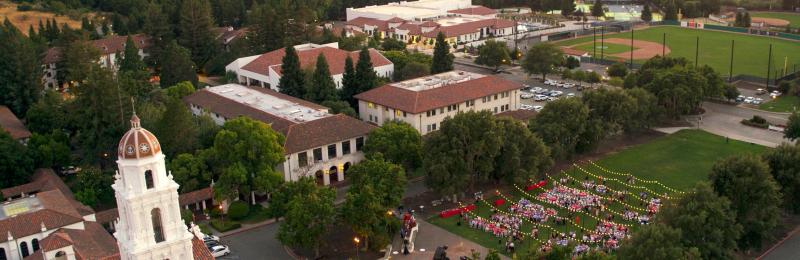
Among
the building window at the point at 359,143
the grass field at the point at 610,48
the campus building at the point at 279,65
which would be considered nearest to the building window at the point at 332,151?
the building window at the point at 359,143

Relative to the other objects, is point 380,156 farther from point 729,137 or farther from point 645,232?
point 729,137

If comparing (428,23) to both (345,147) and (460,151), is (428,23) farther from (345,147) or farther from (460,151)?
(460,151)

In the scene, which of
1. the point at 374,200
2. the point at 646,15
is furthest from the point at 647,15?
the point at 374,200

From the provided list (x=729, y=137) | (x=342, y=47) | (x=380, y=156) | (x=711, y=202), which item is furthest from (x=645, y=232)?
(x=342, y=47)

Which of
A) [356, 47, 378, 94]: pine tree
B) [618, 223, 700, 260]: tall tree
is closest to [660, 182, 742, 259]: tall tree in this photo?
[618, 223, 700, 260]: tall tree

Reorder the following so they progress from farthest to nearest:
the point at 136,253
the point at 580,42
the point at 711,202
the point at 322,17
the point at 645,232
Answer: the point at 322,17, the point at 580,42, the point at 711,202, the point at 645,232, the point at 136,253

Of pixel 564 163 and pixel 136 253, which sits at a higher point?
pixel 136 253
